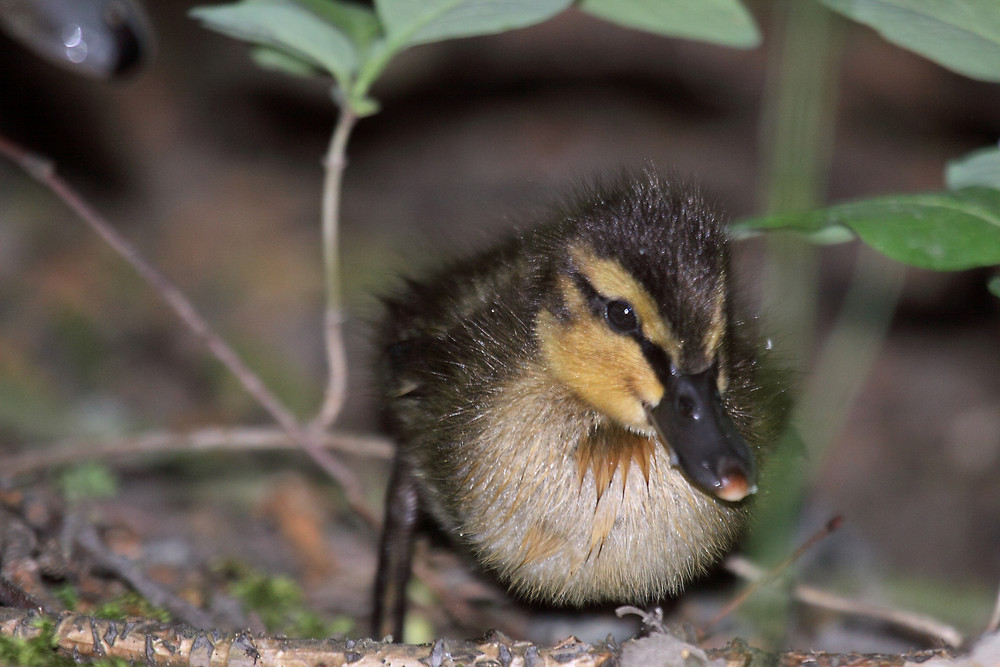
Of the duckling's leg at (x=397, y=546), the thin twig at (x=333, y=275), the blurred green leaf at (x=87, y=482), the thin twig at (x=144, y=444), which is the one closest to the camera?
the thin twig at (x=333, y=275)

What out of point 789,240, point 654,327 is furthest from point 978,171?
point 654,327

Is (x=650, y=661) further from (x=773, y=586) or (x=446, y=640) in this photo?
(x=773, y=586)

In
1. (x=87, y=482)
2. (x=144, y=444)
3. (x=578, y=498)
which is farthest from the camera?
(x=87, y=482)

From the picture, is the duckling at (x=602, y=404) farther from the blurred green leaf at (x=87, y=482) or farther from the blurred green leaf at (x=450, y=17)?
the blurred green leaf at (x=87, y=482)

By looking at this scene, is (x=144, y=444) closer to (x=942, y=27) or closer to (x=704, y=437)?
(x=704, y=437)

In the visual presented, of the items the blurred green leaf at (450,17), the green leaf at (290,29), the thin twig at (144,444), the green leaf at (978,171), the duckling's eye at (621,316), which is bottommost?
the thin twig at (144,444)

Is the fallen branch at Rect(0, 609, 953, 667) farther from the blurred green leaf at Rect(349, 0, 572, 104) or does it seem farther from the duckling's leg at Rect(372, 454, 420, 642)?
the blurred green leaf at Rect(349, 0, 572, 104)

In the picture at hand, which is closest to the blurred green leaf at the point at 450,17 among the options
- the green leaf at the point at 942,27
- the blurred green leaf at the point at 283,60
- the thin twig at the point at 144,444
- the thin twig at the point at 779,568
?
the blurred green leaf at the point at 283,60
